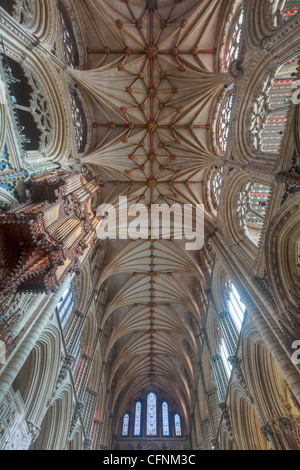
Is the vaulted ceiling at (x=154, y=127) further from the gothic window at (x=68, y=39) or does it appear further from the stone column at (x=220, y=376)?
the stone column at (x=220, y=376)

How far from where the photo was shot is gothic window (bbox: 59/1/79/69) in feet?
34.9

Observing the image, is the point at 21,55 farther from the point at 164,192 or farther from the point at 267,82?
the point at 164,192

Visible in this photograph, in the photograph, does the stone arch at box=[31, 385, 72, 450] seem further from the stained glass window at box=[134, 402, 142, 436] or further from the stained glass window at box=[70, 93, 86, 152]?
the stained glass window at box=[134, 402, 142, 436]

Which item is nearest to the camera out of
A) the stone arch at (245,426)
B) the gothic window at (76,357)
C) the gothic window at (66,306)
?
the stone arch at (245,426)

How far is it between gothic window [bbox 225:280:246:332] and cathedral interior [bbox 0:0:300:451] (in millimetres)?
88

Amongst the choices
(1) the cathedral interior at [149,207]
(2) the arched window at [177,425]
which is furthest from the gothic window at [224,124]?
(2) the arched window at [177,425]

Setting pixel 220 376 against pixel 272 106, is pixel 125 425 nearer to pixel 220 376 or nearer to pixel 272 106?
pixel 220 376

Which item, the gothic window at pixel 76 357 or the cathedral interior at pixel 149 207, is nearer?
the cathedral interior at pixel 149 207

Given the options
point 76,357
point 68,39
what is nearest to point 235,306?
point 76,357

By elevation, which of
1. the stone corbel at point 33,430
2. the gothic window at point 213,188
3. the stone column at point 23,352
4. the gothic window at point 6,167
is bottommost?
the stone corbel at point 33,430

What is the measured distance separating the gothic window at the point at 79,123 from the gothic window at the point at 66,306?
748 cm

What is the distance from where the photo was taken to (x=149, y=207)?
16.5m

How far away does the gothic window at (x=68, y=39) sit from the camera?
419 inches

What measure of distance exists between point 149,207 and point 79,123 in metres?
6.53
